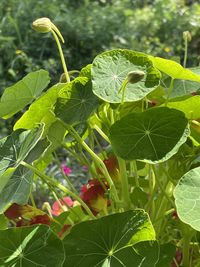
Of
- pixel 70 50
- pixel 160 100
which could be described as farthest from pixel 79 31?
pixel 160 100

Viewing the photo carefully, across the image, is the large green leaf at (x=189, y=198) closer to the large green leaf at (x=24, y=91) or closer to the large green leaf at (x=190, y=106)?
the large green leaf at (x=190, y=106)

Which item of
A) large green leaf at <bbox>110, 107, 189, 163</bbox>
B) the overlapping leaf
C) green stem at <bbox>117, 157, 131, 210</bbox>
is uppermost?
large green leaf at <bbox>110, 107, 189, 163</bbox>

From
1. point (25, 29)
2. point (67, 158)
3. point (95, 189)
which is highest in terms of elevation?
point (95, 189)

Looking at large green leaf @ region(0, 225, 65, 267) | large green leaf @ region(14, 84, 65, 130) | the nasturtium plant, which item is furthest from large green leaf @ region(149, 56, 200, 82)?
large green leaf @ region(0, 225, 65, 267)

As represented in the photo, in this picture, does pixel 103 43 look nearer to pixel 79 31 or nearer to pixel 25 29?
A: pixel 79 31

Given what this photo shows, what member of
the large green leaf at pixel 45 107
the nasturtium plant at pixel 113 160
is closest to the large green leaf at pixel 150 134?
the nasturtium plant at pixel 113 160

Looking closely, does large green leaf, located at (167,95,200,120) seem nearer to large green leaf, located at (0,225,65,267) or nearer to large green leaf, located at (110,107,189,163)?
large green leaf, located at (110,107,189,163)

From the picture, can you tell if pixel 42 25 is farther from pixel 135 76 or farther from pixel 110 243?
pixel 110 243
